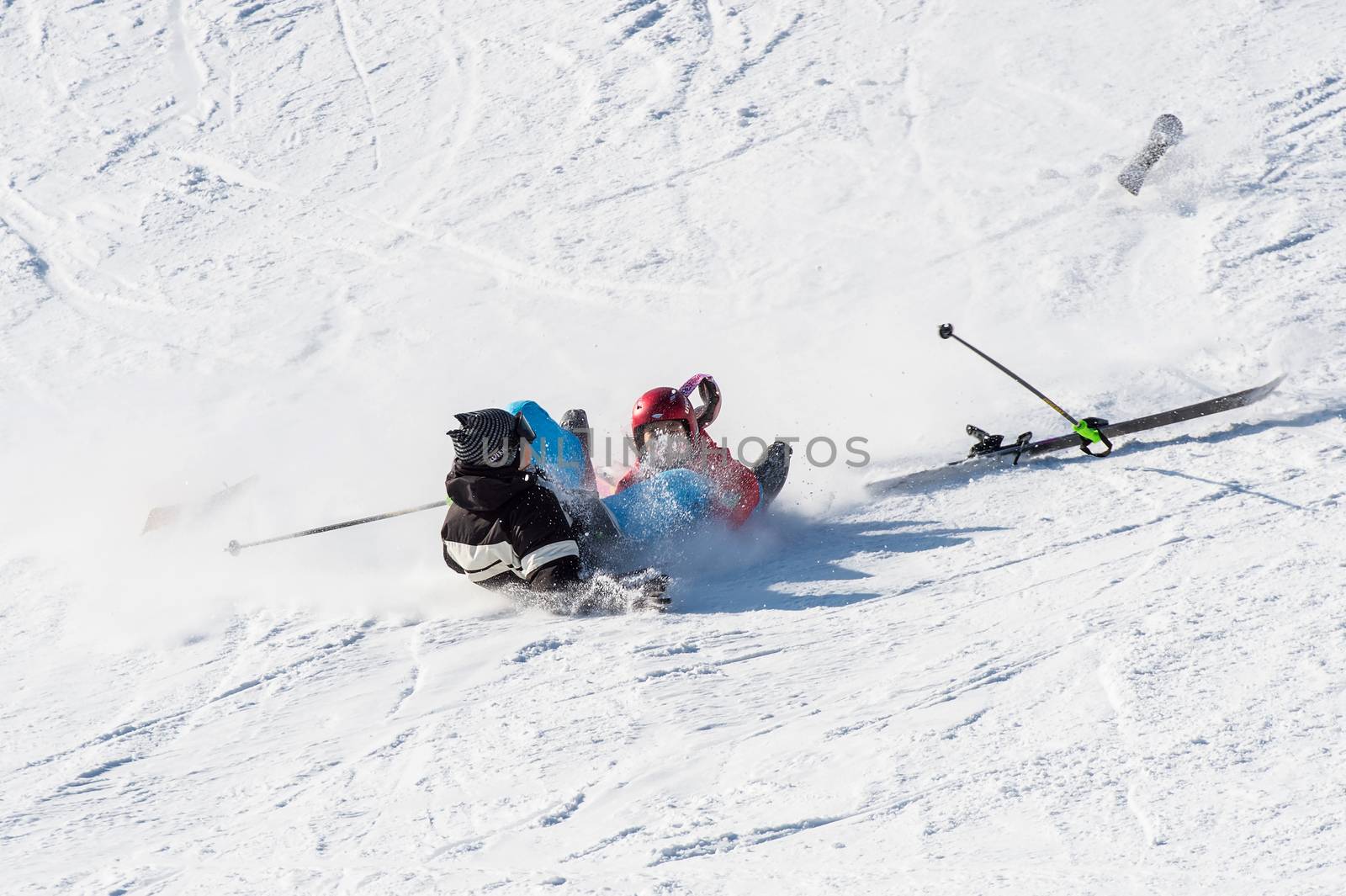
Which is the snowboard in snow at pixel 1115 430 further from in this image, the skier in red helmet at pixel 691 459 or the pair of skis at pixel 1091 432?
the skier in red helmet at pixel 691 459

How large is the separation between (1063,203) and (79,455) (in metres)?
7.77

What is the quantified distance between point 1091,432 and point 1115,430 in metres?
0.20

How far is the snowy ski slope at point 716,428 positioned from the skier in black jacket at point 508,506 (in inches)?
13.0

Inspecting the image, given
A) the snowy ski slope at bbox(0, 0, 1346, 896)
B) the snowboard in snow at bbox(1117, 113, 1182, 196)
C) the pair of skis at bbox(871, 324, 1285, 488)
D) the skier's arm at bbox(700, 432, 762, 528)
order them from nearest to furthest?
the snowy ski slope at bbox(0, 0, 1346, 896), the skier's arm at bbox(700, 432, 762, 528), the pair of skis at bbox(871, 324, 1285, 488), the snowboard in snow at bbox(1117, 113, 1182, 196)

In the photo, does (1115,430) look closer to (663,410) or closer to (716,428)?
(663,410)

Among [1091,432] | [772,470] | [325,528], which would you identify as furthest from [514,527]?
[1091,432]

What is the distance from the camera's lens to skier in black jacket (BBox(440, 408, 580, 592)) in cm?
513

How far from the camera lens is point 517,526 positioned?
5.19 m

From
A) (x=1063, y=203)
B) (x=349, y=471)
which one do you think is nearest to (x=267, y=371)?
(x=349, y=471)

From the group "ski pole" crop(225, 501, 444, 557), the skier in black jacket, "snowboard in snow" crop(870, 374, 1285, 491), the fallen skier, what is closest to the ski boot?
"snowboard in snow" crop(870, 374, 1285, 491)

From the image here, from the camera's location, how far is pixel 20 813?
4.25 m

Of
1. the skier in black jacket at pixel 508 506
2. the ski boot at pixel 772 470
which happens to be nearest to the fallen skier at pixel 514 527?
the skier in black jacket at pixel 508 506

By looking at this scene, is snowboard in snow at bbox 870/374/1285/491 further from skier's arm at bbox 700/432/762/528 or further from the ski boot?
skier's arm at bbox 700/432/762/528

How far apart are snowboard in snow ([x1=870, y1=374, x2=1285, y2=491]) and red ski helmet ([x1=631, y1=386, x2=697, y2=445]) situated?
1.16 m
